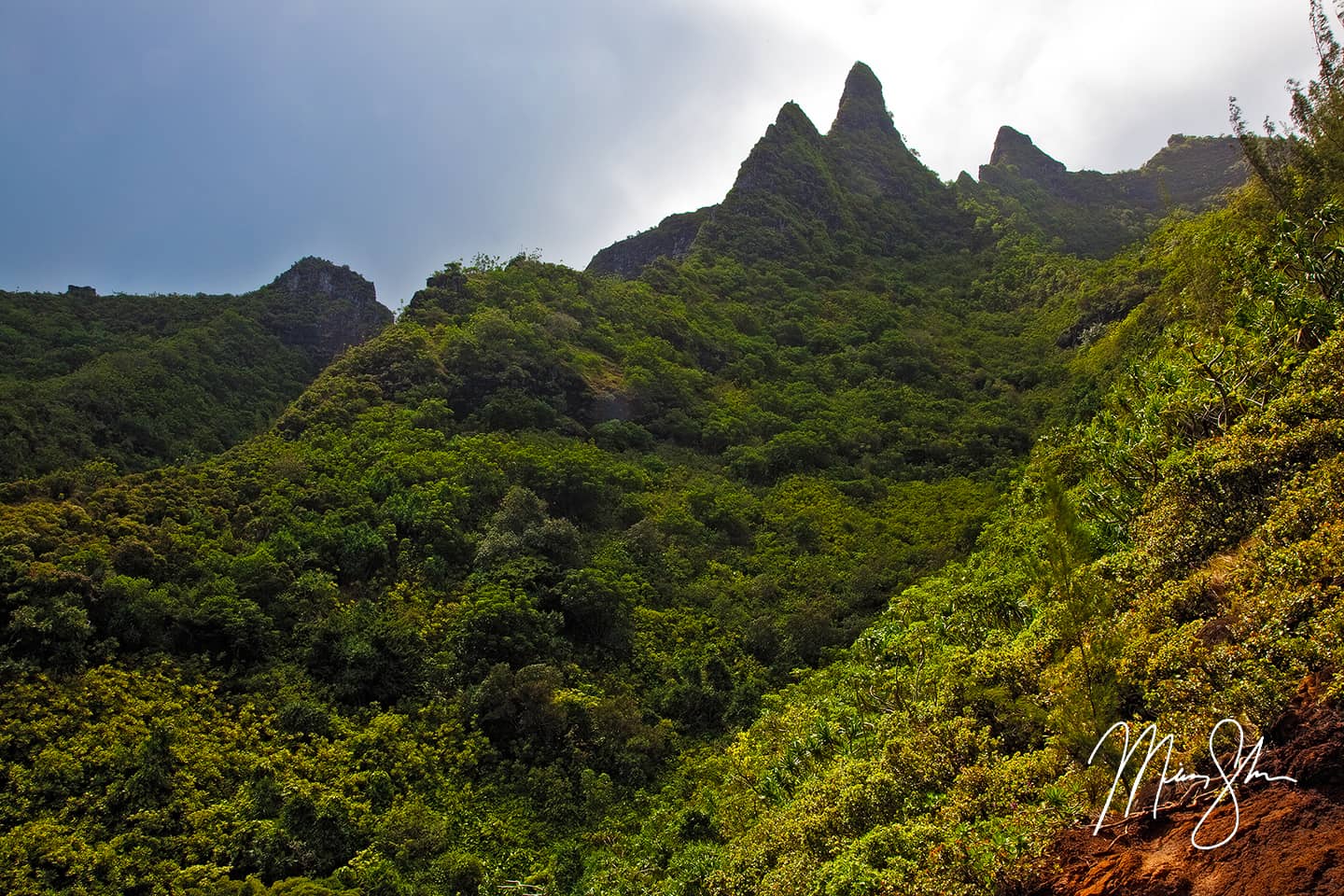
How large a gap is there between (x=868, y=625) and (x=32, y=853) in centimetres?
2096

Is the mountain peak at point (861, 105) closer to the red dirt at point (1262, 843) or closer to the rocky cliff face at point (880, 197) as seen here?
the rocky cliff face at point (880, 197)

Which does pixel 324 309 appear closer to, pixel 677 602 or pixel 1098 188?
pixel 677 602

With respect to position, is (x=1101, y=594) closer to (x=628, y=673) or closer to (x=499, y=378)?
(x=628, y=673)

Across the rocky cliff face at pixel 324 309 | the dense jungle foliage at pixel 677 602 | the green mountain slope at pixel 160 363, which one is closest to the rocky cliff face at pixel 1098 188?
the dense jungle foliage at pixel 677 602

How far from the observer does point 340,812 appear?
695 inches

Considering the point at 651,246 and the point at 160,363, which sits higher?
the point at 651,246

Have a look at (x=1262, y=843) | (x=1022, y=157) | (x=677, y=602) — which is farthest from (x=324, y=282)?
(x=1022, y=157)

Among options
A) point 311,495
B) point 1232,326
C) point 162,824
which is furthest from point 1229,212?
point 162,824

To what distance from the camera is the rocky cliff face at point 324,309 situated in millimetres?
59562
